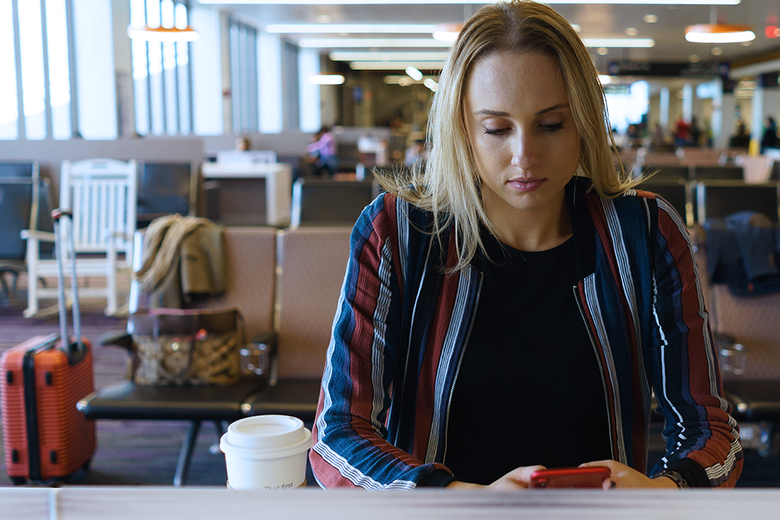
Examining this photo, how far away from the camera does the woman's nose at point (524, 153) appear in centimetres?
93

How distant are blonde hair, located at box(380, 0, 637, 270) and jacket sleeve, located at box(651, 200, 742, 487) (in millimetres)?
125

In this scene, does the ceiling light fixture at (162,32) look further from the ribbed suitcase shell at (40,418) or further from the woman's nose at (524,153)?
the woman's nose at (524,153)

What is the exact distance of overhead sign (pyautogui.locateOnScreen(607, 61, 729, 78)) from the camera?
20.7m

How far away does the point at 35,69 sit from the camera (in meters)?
8.70

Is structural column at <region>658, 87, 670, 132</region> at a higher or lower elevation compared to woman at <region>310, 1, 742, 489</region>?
higher

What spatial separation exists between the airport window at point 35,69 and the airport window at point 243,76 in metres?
5.87

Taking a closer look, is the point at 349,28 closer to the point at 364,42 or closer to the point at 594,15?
the point at 364,42


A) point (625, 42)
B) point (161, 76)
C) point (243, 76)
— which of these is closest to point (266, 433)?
point (161, 76)

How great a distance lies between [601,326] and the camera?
997 millimetres

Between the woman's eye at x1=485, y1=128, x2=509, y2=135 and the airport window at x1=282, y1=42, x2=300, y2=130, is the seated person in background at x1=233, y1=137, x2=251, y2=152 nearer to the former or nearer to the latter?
the woman's eye at x1=485, y1=128, x2=509, y2=135

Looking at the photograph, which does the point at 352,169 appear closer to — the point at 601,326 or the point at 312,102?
the point at 601,326

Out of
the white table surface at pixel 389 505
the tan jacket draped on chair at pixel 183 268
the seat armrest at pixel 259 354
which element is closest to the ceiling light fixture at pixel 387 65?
the tan jacket draped on chair at pixel 183 268

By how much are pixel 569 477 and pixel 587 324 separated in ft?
1.23

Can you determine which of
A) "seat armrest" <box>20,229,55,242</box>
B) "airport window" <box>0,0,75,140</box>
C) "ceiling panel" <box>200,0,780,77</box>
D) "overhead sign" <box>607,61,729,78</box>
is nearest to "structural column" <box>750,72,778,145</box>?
"overhead sign" <box>607,61,729,78</box>
